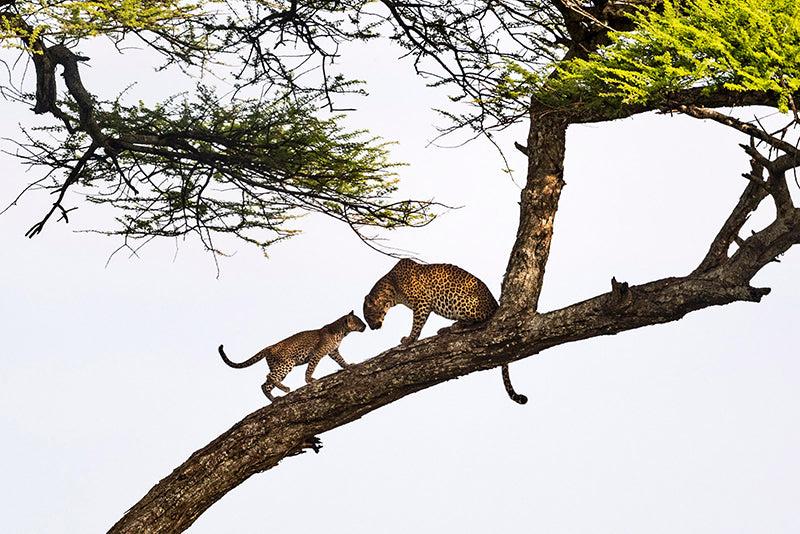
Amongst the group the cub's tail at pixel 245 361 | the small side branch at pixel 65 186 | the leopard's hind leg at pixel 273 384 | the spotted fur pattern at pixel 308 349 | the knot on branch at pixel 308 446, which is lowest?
the knot on branch at pixel 308 446

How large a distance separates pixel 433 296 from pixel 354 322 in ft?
2.91

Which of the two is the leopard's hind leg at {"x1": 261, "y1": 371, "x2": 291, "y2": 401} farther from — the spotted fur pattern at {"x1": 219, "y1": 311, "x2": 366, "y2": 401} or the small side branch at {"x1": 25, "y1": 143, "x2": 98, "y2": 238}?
the small side branch at {"x1": 25, "y1": 143, "x2": 98, "y2": 238}

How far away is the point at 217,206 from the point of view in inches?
310

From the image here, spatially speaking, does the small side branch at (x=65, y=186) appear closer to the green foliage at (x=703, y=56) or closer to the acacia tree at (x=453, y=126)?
→ the acacia tree at (x=453, y=126)

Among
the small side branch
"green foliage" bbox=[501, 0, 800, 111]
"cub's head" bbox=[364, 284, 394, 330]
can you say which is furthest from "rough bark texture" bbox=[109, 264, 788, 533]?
the small side branch

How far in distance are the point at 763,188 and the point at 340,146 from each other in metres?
3.28

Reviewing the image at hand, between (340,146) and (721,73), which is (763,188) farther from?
(340,146)

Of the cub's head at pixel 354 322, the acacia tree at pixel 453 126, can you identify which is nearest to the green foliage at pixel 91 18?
the acacia tree at pixel 453 126

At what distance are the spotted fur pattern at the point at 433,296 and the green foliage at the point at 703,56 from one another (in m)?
1.51

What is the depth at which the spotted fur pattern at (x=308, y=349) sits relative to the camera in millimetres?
6562

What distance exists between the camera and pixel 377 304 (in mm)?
6301

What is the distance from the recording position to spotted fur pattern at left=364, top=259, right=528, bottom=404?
5.82 metres

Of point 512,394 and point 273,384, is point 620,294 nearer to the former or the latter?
point 512,394

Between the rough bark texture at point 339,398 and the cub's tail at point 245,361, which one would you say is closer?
the rough bark texture at point 339,398
